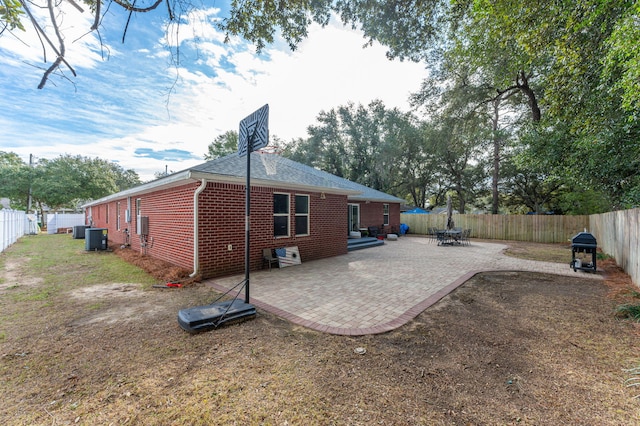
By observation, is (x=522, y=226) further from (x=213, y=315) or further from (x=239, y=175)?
(x=213, y=315)

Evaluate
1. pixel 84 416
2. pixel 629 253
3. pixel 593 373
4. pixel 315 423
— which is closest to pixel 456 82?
pixel 629 253

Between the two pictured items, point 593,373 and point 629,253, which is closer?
point 593,373

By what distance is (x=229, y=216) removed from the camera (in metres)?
6.52

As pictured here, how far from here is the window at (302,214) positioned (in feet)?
27.4

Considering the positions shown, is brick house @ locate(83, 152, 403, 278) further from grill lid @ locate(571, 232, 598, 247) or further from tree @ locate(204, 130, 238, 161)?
tree @ locate(204, 130, 238, 161)

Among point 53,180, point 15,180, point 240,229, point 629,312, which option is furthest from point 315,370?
point 15,180

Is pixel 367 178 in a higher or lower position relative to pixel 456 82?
lower

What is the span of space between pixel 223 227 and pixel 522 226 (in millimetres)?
17383

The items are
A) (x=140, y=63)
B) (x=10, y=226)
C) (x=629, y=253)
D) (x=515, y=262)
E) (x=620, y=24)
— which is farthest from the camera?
(x=10, y=226)

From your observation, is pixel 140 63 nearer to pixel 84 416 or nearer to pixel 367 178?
pixel 84 416

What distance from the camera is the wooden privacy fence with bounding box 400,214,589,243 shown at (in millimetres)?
13865

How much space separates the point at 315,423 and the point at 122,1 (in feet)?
13.6

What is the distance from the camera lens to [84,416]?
1.95m

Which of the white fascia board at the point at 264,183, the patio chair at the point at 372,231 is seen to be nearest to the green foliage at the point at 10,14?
the white fascia board at the point at 264,183
